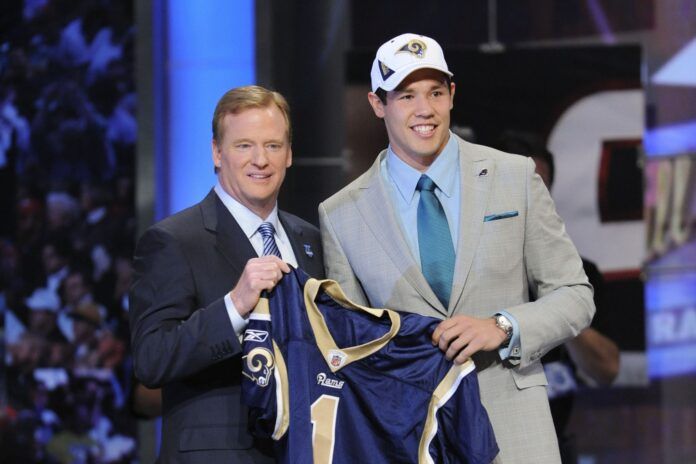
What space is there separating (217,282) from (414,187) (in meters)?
0.65

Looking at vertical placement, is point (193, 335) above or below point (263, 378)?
above

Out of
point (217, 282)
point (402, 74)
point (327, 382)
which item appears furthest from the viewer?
point (402, 74)

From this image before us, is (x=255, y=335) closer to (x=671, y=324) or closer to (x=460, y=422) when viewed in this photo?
(x=460, y=422)

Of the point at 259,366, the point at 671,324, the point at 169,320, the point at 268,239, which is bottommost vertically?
the point at 671,324

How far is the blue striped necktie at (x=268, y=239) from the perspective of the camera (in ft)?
9.68

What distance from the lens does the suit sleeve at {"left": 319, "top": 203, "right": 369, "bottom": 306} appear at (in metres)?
3.08

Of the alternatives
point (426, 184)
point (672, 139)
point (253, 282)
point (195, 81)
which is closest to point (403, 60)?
point (426, 184)

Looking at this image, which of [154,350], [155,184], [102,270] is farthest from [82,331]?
[154,350]

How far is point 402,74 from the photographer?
300 cm

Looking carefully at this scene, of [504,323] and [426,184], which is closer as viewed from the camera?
[504,323]

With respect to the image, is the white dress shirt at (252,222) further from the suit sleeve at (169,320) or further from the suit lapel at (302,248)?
the suit sleeve at (169,320)

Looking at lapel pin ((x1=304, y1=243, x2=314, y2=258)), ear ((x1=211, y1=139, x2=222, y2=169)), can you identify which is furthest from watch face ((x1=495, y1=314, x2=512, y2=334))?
ear ((x1=211, y1=139, x2=222, y2=169))

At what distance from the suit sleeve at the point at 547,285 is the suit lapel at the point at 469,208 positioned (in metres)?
0.13

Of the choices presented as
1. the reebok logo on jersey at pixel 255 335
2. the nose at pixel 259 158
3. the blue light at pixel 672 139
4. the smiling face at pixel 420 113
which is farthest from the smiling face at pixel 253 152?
the blue light at pixel 672 139
